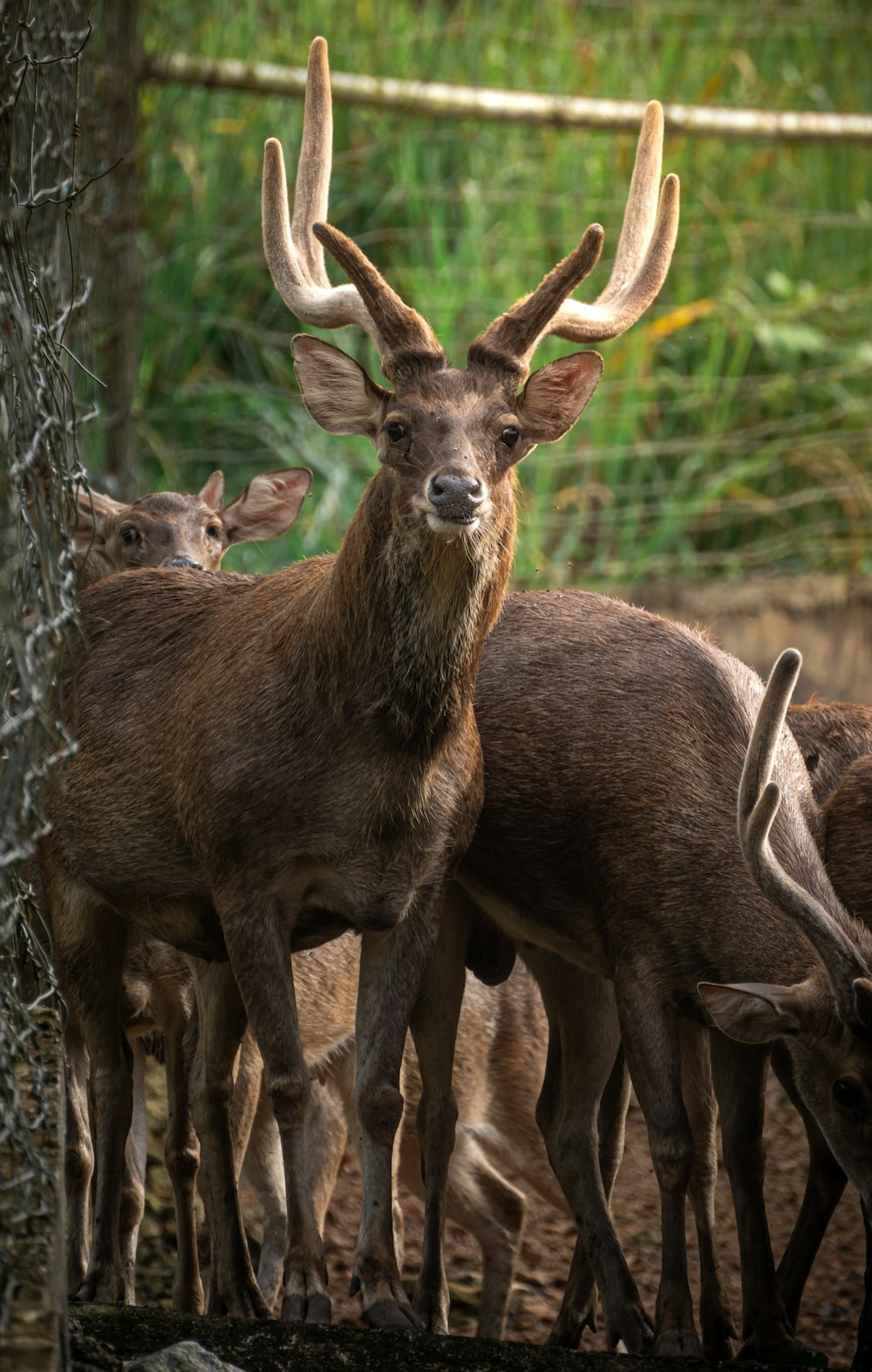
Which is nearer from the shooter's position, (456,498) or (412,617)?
(456,498)

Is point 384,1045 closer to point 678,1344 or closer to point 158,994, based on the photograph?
point 678,1344

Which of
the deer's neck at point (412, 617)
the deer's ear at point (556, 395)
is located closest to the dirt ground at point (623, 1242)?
the deer's neck at point (412, 617)

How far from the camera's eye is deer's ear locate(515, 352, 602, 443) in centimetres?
567

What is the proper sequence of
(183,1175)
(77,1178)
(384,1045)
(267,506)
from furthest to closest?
(267,506)
(183,1175)
(77,1178)
(384,1045)

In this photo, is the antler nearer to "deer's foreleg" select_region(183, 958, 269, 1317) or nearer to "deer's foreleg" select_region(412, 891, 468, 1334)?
"deer's foreleg" select_region(412, 891, 468, 1334)

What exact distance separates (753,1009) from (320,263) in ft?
8.45

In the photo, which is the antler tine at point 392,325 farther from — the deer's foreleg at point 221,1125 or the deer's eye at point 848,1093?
the deer's eye at point 848,1093

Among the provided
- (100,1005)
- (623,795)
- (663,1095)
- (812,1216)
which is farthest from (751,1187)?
(100,1005)

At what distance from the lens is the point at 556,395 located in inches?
226

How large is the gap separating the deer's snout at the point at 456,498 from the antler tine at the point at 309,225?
632 mm

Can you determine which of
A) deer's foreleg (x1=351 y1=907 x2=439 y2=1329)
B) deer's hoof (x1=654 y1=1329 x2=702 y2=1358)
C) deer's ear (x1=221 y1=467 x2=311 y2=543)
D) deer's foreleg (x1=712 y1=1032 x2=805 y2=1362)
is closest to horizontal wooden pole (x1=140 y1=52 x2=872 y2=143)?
deer's ear (x1=221 y1=467 x2=311 y2=543)

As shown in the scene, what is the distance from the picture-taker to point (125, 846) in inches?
233

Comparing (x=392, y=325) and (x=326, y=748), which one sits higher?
(x=392, y=325)

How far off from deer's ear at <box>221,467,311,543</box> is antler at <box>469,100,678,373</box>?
2230 millimetres
